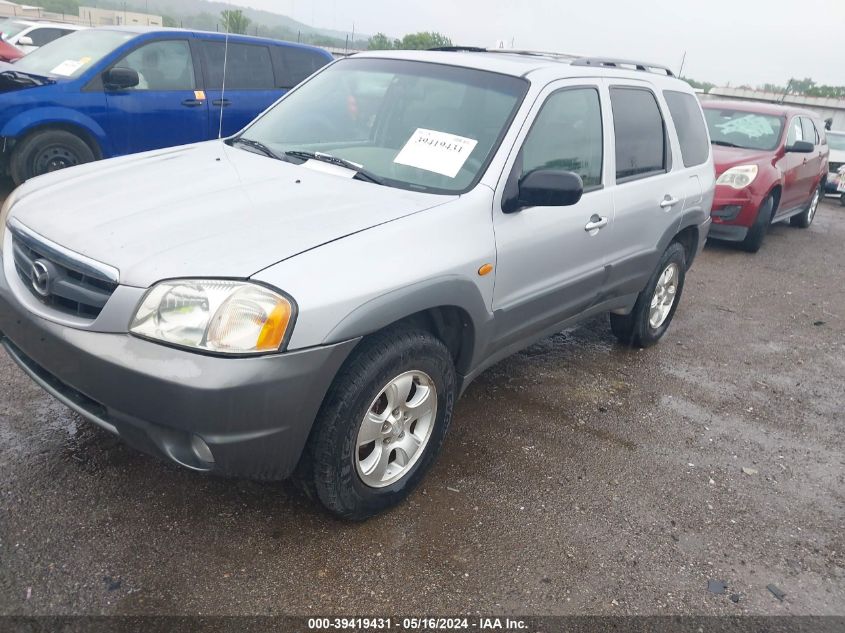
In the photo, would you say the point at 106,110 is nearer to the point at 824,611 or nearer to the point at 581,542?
the point at 581,542

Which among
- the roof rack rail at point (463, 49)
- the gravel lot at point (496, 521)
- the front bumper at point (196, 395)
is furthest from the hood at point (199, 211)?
the roof rack rail at point (463, 49)

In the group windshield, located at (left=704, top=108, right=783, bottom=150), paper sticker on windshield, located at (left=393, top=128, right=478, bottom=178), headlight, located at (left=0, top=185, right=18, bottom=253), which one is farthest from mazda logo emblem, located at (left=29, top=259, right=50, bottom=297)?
windshield, located at (left=704, top=108, right=783, bottom=150)

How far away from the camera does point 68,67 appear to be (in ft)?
21.1

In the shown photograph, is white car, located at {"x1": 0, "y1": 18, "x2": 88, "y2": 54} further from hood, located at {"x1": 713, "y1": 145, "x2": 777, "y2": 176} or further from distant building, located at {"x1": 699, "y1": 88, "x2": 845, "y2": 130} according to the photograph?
distant building, located at {"x1": 699, "y1": 88, "x2": 845, "y2": 130}

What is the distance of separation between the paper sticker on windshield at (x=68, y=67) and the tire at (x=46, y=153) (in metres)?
0.57

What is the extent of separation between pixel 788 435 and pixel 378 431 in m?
2.59

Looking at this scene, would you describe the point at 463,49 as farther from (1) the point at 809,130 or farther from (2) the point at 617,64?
(1) the point at 809,130

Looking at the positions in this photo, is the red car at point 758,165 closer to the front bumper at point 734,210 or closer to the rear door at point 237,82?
the front bumper at point 734,210

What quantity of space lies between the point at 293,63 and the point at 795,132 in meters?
6.56

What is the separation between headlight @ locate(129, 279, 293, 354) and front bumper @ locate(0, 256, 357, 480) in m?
0.04

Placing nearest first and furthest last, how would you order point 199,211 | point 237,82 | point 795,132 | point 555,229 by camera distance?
point 199,211
point 555,229
point 237,82
point 795,132

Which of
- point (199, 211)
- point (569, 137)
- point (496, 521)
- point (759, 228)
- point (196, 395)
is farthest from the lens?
point (759, 228)

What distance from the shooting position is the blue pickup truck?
20.2 feet

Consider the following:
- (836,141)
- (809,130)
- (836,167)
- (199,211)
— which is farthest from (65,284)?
(836,141)
